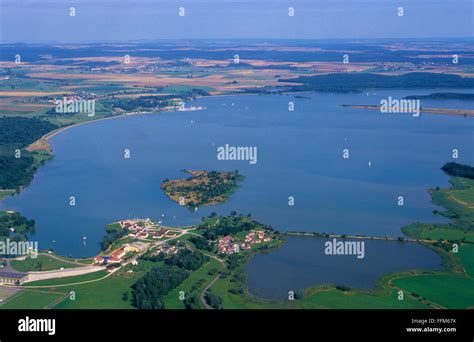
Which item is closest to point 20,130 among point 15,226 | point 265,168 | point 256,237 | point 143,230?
point 265,168

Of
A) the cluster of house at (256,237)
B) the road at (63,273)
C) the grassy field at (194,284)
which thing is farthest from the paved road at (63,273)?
the cluster of house at (256,237)

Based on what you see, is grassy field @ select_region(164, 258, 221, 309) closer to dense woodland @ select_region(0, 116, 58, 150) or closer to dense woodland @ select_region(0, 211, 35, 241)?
dense woodland @ select_region(0, 211, 35, 241)

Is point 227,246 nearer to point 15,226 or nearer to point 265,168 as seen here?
point 15,226

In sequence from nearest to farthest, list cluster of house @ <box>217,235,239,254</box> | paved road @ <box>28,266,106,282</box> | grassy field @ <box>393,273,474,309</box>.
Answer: grassy field @ <box>393,273,474,309</box> < paved road @ <box>28,266,106,282</box> < cluster of house @ <box>217,235,239,254</box>

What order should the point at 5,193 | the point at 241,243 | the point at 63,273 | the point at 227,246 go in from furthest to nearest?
1. the point at 5,193
2. the point at 241,243
3. the point at 227,246
4. the point at 63,273

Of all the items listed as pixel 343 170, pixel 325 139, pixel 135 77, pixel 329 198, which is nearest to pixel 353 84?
pixel 135 77

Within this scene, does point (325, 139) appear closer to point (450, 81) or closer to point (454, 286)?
point (454, 286)

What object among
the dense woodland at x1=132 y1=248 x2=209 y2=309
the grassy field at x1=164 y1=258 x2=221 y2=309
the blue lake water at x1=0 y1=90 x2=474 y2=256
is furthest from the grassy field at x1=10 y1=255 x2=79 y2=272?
the grassy field at x1=164 y1=258 x2=221 y2=309

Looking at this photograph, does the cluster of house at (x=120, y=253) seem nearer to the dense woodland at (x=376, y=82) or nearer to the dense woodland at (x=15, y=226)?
the dense woodland at (x=15, y=226)
